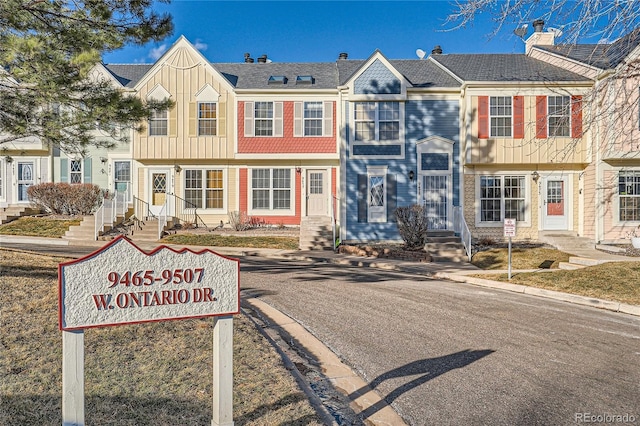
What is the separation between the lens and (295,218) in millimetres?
22047

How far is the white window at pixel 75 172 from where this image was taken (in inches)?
925

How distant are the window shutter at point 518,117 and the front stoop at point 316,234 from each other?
8.33m

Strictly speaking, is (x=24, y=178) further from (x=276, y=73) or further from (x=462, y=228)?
(x=462, y=228)

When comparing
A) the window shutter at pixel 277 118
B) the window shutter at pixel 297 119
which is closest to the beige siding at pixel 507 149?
the window shutter at pixel 297 119

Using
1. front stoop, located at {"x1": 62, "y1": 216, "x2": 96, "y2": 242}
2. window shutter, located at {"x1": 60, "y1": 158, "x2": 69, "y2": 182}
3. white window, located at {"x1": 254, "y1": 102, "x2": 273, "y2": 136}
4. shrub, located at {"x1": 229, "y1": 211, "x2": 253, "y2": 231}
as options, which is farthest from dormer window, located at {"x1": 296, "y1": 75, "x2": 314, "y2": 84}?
window shutter, located at {"x1": 60, "y1": 158, "x2": 69, "y2": 182}

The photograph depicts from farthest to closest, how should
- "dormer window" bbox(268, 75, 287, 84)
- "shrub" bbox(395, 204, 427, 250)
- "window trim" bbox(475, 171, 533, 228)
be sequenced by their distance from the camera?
"dormer window" bbox(268, 75, 287, 84) → "window trim" bbox(475, 171, 533, 228) → "shrub" bbox(395, 204, 427, 250)

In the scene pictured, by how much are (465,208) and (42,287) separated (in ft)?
53.0

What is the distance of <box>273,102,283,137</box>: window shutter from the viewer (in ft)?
71.3

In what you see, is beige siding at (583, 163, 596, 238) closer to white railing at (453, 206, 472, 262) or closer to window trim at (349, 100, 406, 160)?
white railing at (453, 206, 472, 262)

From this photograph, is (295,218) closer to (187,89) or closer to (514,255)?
(187,89)

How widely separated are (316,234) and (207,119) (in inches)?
290

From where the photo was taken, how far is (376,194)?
66.7 ft

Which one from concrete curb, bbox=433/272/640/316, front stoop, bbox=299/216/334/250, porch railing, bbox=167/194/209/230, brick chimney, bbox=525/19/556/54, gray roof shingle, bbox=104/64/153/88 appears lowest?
concrete curb, bbox=433/272/640/316

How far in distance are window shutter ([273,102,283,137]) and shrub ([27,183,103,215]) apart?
27.2 ft
